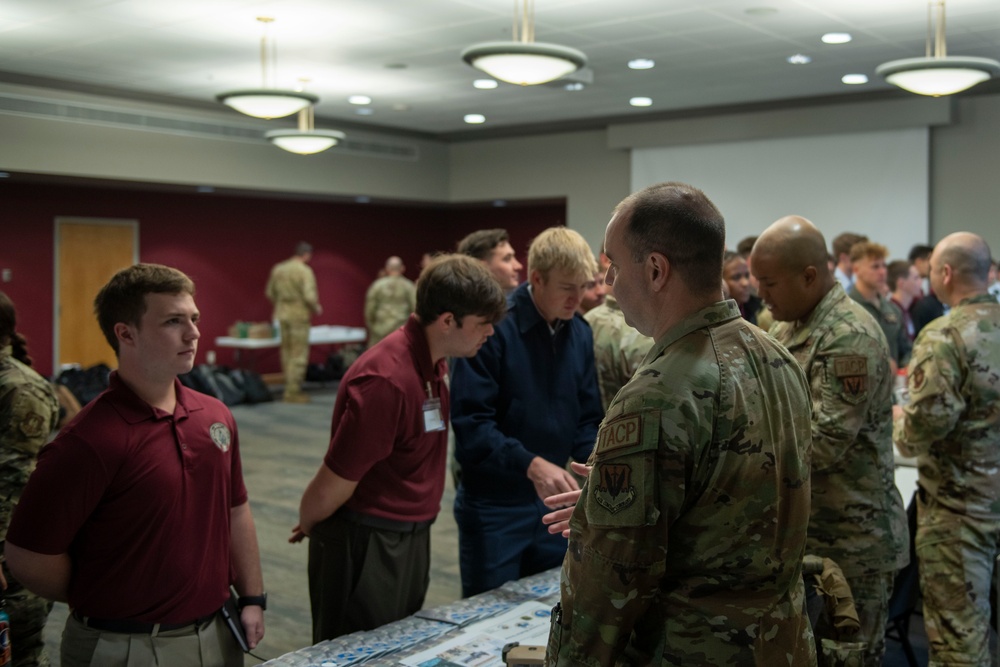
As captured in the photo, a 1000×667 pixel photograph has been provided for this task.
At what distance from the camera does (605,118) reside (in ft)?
39.9

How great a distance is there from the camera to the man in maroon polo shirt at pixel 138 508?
77.5 inches

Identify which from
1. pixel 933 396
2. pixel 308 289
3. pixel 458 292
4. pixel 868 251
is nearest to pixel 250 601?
pixel 458 292

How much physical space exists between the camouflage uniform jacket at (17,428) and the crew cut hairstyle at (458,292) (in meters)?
1.31

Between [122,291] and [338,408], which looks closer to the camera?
[122,291]

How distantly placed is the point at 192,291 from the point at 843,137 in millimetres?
9550

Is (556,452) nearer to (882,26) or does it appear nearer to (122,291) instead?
(122,291)

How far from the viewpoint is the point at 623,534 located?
4.54 feet

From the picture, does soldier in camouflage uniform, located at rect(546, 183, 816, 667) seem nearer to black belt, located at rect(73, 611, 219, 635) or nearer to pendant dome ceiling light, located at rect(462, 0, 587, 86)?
black belt, located at rect(73, 611, 219, 635)

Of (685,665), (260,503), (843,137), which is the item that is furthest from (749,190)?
(685,665)

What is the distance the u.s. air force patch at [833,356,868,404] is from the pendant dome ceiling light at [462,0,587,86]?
10.0 ft

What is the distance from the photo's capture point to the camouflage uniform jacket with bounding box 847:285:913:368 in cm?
632

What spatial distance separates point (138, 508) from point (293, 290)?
10263 millimetres

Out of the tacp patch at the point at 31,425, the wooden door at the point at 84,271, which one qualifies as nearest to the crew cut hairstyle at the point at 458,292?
the tacp patch at the point at 31,425

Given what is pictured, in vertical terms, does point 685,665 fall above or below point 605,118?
below
